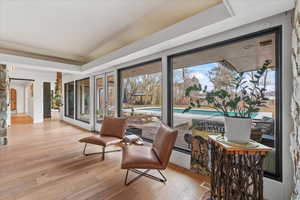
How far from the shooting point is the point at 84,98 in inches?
248

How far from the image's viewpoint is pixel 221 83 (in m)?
2.25

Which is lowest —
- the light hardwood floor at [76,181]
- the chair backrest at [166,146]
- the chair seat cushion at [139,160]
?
the light hardwood floor at [76,181]

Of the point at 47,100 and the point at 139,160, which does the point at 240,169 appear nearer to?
the point at 139,160

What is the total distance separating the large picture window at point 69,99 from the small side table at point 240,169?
7.18 metres

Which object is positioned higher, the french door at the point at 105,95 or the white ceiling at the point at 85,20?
the white ceiling at the point at 85,20

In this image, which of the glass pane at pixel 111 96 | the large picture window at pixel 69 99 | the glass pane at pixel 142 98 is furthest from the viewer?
the large picture window at pixel 69 99

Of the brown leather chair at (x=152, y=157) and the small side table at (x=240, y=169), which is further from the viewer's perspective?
the brown leather chair at (x=152, y=157)

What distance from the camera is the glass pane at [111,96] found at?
4500 millimetres

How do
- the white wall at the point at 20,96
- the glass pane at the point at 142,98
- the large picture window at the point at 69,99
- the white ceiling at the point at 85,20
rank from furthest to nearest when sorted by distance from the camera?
1. the white wall at the point at 20,96
2. the large picture window at the point at 69,99
3. the glass pane at the point at 142,98
4. the white ceiling at the point at 85,20

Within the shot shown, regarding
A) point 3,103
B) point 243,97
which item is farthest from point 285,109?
point 3,103

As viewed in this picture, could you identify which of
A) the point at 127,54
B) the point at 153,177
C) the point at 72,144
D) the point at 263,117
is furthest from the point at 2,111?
the point at 263,117

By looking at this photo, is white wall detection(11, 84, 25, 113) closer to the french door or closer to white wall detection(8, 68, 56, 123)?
white wall detection(8, 68, 56, 123)

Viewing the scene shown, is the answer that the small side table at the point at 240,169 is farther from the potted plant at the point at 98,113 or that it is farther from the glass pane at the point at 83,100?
the glass pane at the point at 83,100

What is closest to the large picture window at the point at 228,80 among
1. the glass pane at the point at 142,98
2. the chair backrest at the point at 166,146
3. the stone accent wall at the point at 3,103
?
the chair backrest at the point at 166,146
